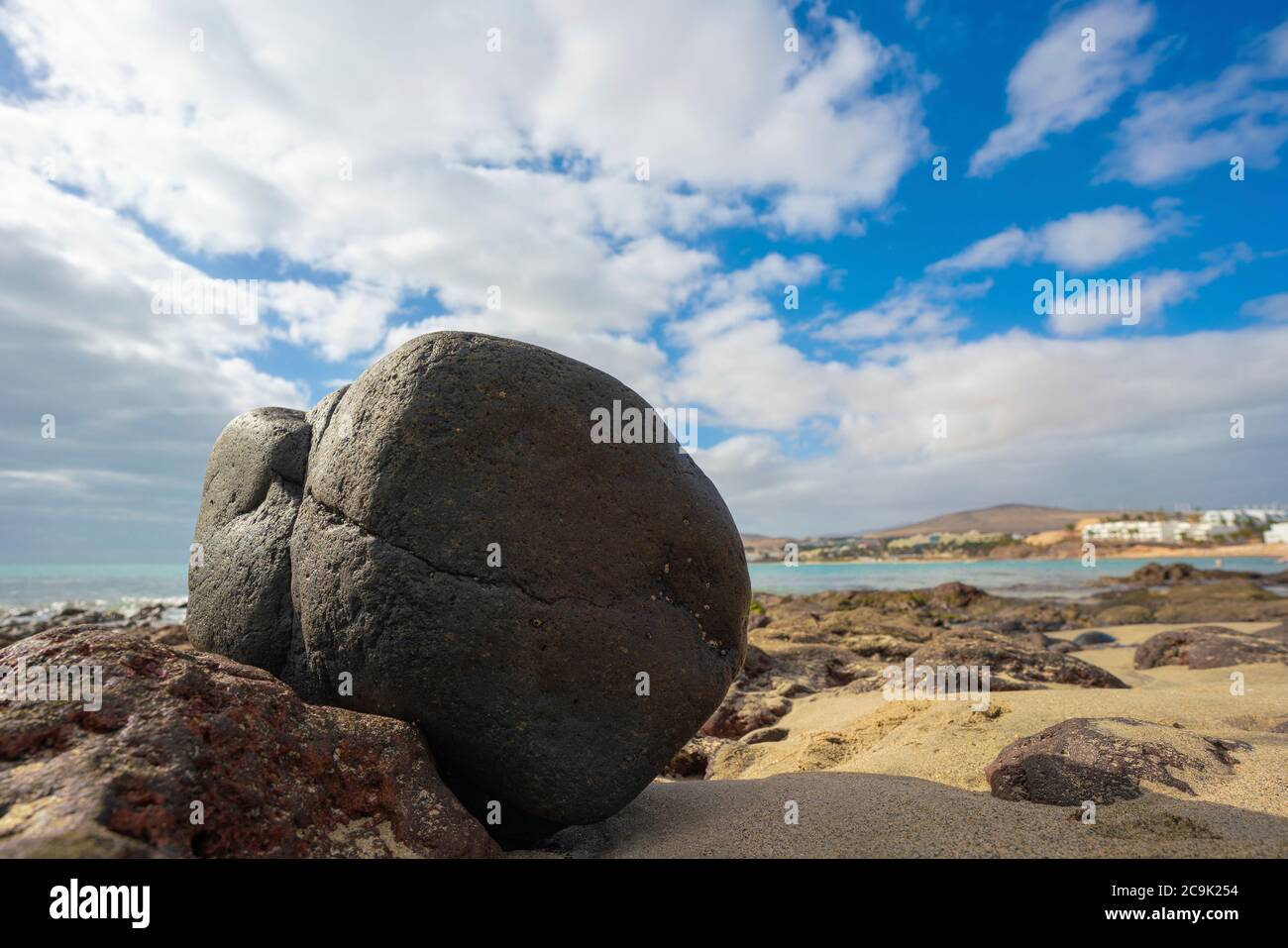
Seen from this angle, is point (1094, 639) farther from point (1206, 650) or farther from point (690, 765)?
point (690, 765)

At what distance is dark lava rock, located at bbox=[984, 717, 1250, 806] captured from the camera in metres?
4.16

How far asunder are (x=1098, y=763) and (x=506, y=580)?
3.69 metres

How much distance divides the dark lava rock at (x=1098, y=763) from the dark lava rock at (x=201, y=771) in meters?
3.06

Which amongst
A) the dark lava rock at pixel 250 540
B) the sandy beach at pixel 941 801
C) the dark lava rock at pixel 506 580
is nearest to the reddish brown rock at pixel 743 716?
the sandy beach at pixel 941 801

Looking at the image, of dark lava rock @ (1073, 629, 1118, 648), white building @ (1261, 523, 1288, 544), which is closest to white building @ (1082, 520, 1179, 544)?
white building @ (1261, 523, 1288, 544)

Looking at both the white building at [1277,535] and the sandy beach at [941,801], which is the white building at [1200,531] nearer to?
the white building at [1277,535]

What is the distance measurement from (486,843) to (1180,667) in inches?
441

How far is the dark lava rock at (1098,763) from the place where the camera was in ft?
13.6

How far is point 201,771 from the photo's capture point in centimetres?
271

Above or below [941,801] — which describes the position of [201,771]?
above

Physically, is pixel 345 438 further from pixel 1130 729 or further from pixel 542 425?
pixel 1130 729

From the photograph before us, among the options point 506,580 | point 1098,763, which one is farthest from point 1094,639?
point 506,580
